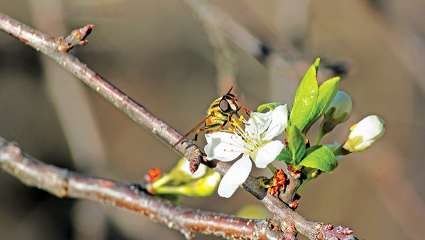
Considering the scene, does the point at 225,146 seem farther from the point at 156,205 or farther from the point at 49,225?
the point at 49,225

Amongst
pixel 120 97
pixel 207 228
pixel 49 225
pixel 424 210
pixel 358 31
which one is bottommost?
pixel 207 228

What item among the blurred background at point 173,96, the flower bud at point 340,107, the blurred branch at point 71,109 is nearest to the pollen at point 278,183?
the flower bud at point 340,107

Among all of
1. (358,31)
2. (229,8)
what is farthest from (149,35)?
(229,8)

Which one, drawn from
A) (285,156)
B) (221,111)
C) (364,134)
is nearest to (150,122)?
(221,111)

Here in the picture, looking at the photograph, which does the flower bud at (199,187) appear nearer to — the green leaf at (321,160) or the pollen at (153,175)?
the pollen at (153,175)

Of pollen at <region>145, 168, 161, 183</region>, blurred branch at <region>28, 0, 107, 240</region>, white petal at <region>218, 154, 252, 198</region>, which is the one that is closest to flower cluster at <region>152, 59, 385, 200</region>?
white petal at <region>218, 154, 252, 198</region>

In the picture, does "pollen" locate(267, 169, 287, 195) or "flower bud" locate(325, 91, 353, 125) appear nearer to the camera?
"pollen" locate(267, 169, 287, 195)

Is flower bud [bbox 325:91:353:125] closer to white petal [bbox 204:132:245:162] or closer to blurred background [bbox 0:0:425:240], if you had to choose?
white petal [bbox 204:132:245:162]
